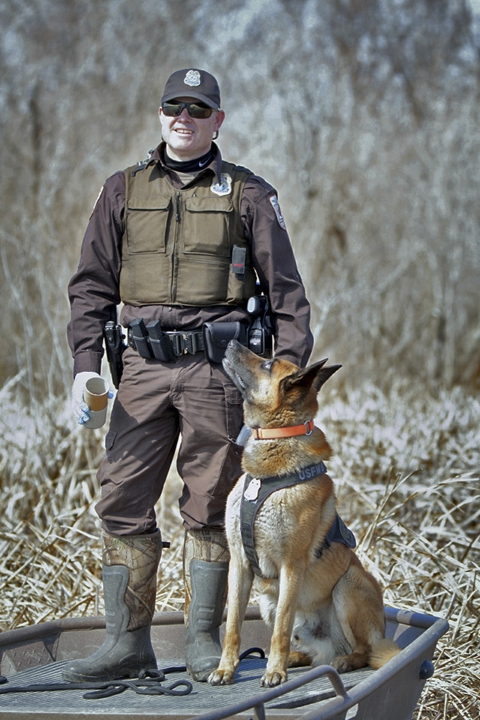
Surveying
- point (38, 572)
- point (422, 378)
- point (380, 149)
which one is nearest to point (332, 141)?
point (380, 149)

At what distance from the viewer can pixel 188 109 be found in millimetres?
3375

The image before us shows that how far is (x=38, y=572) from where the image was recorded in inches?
185

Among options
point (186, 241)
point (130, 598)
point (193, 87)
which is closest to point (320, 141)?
point (193, 87)

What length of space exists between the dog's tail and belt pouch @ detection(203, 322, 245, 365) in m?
1.27

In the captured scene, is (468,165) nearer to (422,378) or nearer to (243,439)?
(422,378)

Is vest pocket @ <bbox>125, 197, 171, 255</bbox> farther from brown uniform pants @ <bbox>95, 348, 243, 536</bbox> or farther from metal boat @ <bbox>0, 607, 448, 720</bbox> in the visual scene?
metal boat @ <bbox>0, 607, 448, 720</bbox>

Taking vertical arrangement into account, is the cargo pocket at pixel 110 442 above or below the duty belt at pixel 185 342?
below

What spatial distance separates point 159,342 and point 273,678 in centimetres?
133

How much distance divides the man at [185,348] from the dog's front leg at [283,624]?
42 centimetres

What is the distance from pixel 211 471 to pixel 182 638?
2.96 ft

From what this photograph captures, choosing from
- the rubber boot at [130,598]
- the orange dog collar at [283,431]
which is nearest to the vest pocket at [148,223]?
the orange dog collar at [283,431]

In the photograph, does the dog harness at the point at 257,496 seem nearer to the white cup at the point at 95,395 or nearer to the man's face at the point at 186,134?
the white cup at the point at 95,395

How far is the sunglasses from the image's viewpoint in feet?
11.1

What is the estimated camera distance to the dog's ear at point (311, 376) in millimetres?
2980
